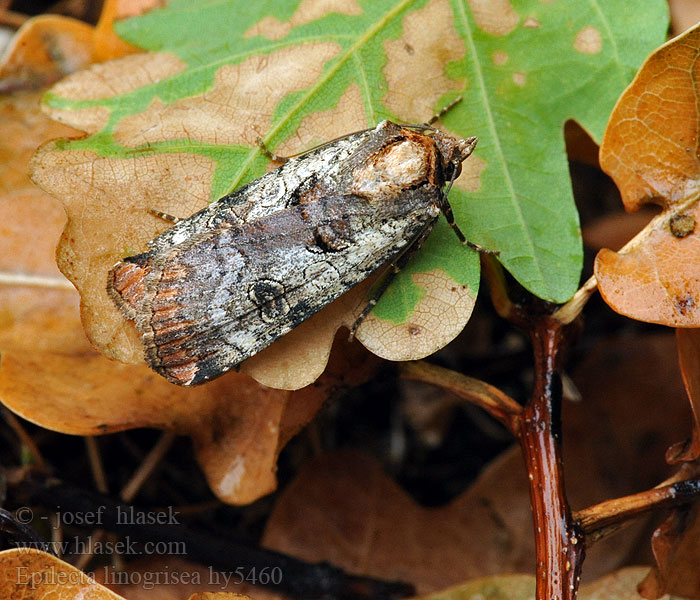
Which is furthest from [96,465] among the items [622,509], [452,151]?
[622,509]

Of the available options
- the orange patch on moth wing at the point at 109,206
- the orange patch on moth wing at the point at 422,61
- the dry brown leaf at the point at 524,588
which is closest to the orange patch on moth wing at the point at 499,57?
the orange patch on moth wing at the point at 422,61

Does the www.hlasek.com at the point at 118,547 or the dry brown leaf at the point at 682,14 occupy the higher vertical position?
the dry brown leaf at the point at 682,14

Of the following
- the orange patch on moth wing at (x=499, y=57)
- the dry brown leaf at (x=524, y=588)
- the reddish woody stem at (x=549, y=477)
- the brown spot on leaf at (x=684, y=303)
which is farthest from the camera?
the orange patch on moth wing at (x=499, y=57)

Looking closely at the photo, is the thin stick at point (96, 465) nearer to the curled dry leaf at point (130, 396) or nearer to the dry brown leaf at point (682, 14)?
the curled dry leaf at point (130, 396)

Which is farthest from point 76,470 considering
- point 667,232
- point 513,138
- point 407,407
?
point 667,232

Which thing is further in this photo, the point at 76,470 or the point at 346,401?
the point at 346,401

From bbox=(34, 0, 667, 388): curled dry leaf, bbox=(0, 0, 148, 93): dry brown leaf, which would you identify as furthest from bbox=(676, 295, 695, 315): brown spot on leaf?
bbox=(0, 0, 148, 93): dry brown leaf

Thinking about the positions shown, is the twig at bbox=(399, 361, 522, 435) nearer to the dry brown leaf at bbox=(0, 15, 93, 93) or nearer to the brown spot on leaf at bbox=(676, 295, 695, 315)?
the brown spot on leaf at bbox=(676, 295, 695, 315)

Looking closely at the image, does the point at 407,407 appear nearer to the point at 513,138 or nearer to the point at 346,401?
the point at 346,401
